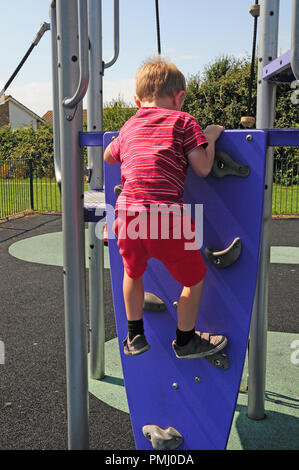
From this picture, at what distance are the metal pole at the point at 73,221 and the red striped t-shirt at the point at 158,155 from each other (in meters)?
0.21

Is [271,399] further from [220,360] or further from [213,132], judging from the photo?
[213,132]

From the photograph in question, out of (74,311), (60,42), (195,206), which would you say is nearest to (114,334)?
(74,311)

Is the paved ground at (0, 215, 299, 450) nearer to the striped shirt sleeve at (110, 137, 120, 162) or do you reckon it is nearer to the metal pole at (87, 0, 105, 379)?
the metal pole at (87, 0, 105, 379)

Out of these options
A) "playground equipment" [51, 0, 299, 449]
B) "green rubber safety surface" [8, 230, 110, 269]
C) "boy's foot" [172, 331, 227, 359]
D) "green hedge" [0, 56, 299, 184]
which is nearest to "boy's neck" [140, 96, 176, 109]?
"playground equipment" [51, 0, 299, 449]

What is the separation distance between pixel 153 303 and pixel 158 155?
1.75 ft

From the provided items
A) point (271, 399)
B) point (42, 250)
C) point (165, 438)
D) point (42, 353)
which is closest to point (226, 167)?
point (165, 438)

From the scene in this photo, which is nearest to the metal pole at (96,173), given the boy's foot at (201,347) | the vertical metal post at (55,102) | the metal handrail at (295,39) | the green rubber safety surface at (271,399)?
the green rubber safety surface at (271,399)

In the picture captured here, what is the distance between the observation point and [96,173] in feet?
8.24

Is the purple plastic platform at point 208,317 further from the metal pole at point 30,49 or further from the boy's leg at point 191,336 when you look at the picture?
the metal pole at point 30,49

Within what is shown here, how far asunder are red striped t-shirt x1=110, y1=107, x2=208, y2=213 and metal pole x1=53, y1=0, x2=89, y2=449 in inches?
8.2

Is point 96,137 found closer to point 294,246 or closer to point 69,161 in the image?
point 69,161

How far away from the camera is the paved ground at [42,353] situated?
6.82ft

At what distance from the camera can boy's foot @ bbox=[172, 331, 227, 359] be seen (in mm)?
1607

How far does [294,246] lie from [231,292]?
15.4 feet
